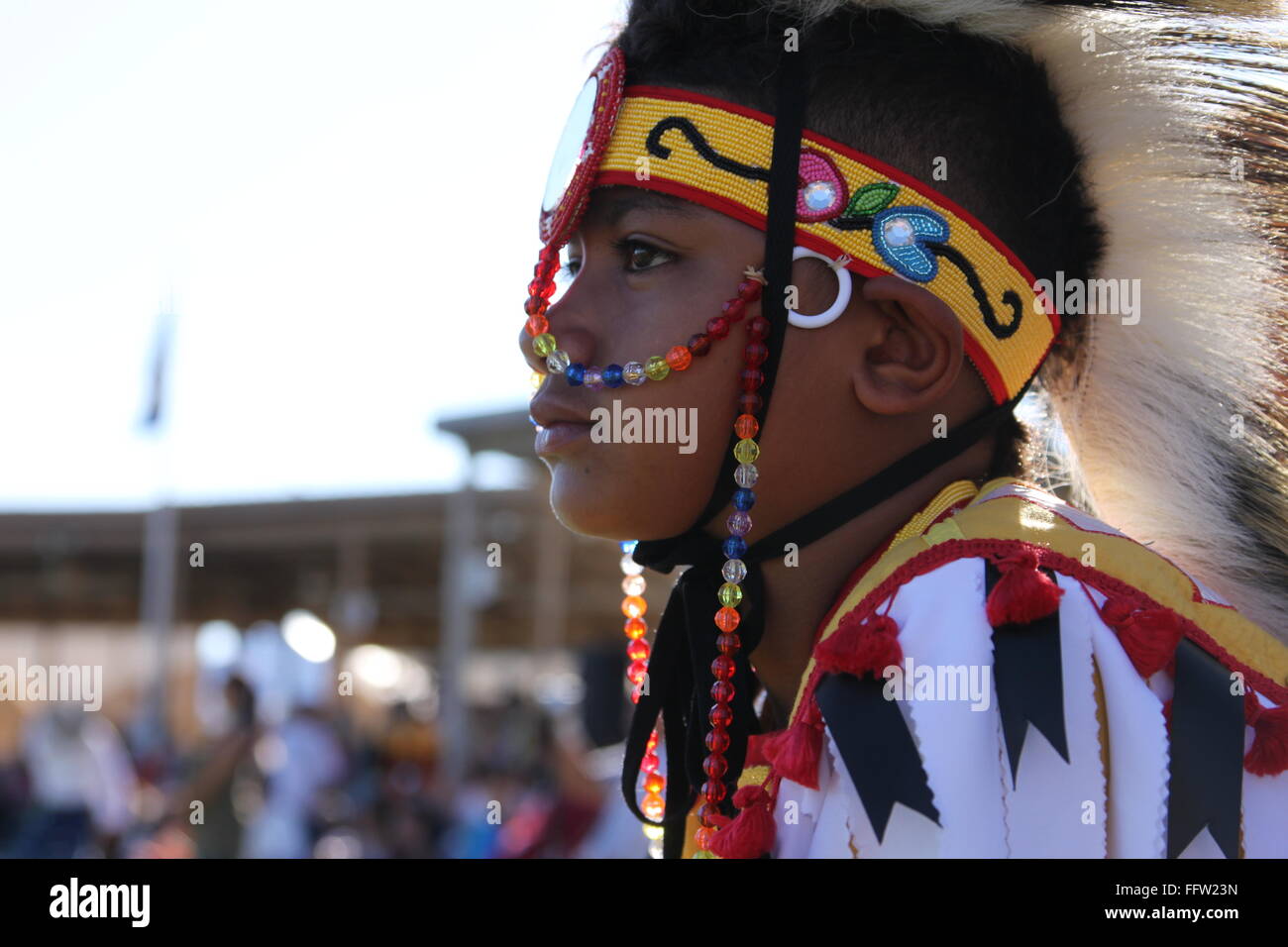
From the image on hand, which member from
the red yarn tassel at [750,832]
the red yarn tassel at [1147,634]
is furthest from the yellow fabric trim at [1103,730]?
the red yarn tassel at [750,832]

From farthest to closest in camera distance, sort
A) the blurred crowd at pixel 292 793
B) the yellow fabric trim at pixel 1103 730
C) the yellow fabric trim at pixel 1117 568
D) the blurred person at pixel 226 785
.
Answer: the blurred person at pixel 226 785, the blurred crowd at pixel 292 793, the yellow fabric trim at pixel 1117 568, the yellow fabric trim at pixel 1103 730

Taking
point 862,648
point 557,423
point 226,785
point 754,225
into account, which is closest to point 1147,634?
point 862,648

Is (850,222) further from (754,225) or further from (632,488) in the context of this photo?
(632,488)

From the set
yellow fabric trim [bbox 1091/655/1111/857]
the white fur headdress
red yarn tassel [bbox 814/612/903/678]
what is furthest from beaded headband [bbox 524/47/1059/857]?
yellow fabric trim [bbox 1091/655/1111/857]

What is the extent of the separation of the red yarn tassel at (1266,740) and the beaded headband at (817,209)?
0.60m

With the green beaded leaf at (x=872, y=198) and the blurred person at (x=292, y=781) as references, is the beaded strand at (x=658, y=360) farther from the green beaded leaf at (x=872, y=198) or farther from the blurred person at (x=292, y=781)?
the blurred person at (x=292, y=781)

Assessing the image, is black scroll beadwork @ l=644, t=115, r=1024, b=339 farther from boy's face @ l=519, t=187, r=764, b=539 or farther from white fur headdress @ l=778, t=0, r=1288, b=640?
white fur headdress @ l=778, t=0, r=1288, b=640

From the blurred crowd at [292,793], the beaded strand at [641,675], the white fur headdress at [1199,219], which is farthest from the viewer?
the blurred crowd at [292,793]

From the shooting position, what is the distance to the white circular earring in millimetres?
1841

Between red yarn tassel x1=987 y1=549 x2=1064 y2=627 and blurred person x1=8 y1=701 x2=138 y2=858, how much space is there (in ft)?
26.6

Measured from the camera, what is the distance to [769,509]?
1.90 metres

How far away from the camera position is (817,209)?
1849 mm

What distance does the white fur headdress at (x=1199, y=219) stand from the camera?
1951mm
